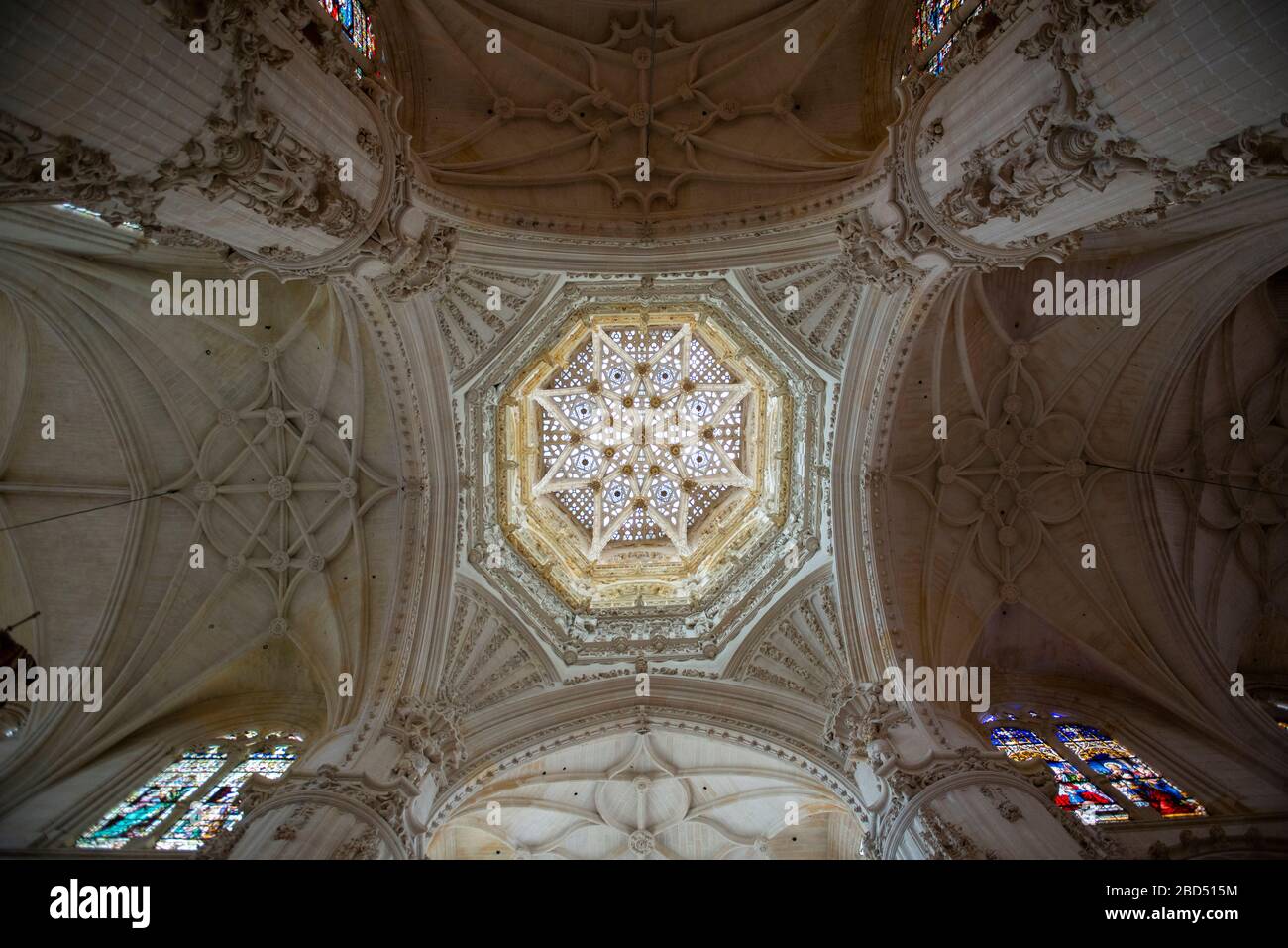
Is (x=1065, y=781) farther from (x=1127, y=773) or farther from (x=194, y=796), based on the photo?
(x=194, y=796)

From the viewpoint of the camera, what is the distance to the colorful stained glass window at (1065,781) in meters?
12.5

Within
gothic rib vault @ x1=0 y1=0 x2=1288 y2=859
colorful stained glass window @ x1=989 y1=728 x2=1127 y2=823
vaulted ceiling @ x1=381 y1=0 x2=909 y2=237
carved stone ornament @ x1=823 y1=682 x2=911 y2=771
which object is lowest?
colorful stained glass window @ x1=989 y1=728 x2=1127 y2=823

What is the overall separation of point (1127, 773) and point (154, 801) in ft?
60.3

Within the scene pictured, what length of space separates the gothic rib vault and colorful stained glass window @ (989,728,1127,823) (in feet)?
1.88

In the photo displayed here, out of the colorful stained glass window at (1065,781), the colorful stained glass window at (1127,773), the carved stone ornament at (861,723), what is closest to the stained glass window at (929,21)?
the carved stone ornament at (861,723)

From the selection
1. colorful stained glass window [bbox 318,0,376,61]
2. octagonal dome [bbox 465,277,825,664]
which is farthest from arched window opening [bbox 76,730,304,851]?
colorful stained glass window [bbox 318,0,376,61]

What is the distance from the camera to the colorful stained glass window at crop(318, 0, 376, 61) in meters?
13.2

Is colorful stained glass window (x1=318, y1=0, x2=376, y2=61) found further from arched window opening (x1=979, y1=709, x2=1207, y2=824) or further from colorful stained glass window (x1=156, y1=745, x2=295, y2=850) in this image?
arched window opening (x1=979, y1=709, x2=1207, y2=824)

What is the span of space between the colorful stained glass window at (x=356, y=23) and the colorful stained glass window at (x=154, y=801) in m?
14.4

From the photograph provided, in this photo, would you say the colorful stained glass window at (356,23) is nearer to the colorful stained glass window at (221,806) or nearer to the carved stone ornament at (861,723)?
the colorful stained glass window at (221,806)

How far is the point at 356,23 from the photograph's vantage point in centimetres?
1388

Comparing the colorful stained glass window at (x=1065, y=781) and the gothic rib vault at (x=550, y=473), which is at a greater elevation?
the gothic rib vault at (x=550, y=473)
